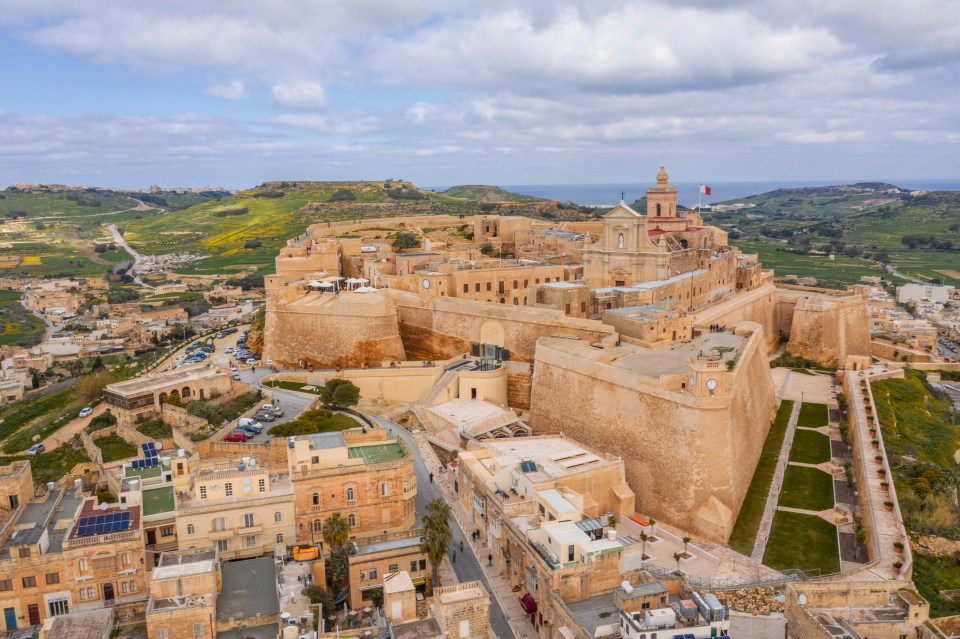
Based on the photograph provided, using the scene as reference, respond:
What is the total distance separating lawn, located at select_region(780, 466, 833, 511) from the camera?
96.3 ft

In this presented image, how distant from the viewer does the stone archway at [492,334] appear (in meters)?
39.0

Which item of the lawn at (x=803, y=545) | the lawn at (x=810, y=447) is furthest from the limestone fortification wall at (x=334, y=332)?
the lawn at (x=803, y=545)

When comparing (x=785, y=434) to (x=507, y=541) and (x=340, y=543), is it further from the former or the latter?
(x=340, y=543)

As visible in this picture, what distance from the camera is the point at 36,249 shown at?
116 meters

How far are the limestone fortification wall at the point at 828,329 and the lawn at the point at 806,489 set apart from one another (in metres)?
18.1

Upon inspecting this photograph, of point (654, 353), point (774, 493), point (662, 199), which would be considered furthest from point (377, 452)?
point (662, 199)

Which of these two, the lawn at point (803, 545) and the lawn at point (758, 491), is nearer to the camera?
the lawn at point (803, 545)

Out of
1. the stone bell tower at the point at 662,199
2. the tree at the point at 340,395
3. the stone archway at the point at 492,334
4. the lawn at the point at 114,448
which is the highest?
the stone bell tower at the point at 662,199

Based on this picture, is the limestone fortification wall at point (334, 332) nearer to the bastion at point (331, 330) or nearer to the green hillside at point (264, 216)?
the bastion at point (331, 330)

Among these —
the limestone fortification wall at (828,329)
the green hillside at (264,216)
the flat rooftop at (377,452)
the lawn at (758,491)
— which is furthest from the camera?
the green hillside at (264,216)

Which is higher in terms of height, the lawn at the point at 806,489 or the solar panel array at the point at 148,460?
the solar panel array at the point at 148,460

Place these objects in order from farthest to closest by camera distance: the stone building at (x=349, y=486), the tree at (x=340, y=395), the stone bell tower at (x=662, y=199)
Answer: the stone bell tower at (x=662, y=199) < the tree at (x=340, y=395) < the stone building at (x=349, y=486)

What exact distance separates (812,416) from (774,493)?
33.8 feet

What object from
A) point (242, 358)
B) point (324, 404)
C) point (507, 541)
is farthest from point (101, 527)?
point (242, 358)
